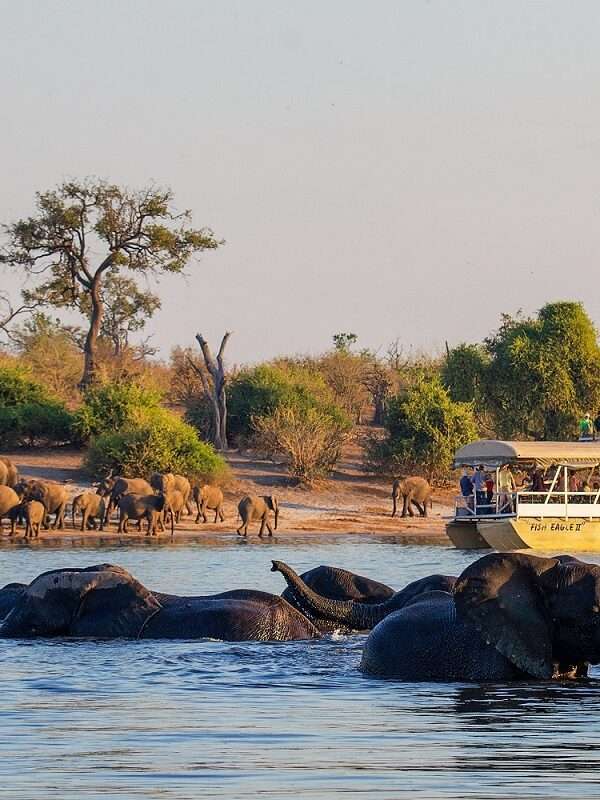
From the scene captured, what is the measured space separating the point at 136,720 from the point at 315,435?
27.1 meters

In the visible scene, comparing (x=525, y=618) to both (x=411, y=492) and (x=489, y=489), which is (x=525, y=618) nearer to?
(x=489, y=489)

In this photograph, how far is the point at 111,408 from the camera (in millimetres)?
36562

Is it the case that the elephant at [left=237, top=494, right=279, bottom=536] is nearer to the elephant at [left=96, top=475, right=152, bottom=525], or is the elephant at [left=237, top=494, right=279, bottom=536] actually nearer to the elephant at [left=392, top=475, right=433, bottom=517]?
the elephant at [left=96, top=475, right=152, bottom=525]

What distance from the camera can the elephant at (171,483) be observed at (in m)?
30.5

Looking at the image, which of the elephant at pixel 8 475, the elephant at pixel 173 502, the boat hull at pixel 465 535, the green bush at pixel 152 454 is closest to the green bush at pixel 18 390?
the green bush at pixel 152 454

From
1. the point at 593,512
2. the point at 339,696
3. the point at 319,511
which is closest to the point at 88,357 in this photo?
the point at 319,511

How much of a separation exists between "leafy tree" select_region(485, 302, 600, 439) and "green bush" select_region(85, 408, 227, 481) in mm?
12568

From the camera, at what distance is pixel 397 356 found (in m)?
56.3

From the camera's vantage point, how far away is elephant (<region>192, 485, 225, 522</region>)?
103ft

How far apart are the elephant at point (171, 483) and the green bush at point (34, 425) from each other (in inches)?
198

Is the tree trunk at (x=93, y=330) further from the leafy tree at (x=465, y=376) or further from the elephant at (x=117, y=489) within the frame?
the elephant at (x=117, y=489)

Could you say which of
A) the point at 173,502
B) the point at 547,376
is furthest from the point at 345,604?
the point at 547,376

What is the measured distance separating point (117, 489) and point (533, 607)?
2085 cm

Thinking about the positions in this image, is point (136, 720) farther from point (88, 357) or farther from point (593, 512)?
point (88, 357)
